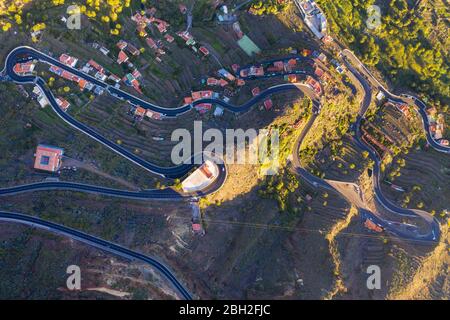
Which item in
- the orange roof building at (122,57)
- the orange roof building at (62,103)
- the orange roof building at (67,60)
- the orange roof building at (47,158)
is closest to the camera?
the orange roof building at (47,158)

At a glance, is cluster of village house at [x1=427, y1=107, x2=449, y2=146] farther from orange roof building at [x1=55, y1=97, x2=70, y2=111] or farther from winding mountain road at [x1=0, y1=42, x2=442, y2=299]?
orange roof building at [x1=55, y1=97, x2=70, y2=111]

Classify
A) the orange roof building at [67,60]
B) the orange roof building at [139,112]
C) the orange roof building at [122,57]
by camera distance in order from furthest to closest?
the orange roof building at [122,57] < the orange roof building at [67,60] < the orange roof building at [139,112]

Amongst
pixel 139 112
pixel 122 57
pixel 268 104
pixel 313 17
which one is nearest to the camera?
pixel 268 104

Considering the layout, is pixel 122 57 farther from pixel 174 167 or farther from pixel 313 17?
pixel 313 17

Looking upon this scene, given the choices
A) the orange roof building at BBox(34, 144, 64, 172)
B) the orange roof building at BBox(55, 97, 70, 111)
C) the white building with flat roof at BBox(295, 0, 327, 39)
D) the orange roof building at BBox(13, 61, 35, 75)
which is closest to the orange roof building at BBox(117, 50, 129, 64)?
the orange roof building at BBox(55, 97, 70, 111)

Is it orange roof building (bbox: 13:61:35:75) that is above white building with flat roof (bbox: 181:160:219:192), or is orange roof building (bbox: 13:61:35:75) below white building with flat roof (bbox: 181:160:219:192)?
above

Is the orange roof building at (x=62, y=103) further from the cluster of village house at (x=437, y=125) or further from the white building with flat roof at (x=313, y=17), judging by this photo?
the cluster of village house at (x=437, y=125)

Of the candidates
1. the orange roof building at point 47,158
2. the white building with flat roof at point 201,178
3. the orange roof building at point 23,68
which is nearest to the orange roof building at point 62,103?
the orange roof building at point 23,68

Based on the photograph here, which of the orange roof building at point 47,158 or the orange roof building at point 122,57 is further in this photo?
the orange roof building at point 122,57

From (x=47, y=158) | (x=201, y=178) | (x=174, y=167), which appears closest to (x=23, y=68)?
(x=47, y=158)

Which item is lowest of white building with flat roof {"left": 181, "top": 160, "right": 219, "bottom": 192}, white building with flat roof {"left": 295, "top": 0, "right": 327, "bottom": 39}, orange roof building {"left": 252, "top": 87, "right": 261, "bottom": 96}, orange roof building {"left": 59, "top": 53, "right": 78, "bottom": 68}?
white building with flat roof {"left": 181, "top": 160, "right": 219, "bottom": 192}
